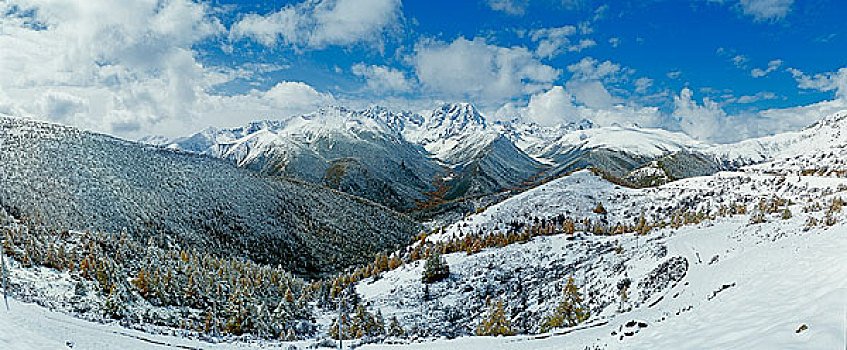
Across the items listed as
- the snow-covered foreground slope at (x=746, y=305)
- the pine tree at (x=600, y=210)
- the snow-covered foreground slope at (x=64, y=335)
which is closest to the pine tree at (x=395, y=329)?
the snow-covered foreground slope at (x=746, y=305)

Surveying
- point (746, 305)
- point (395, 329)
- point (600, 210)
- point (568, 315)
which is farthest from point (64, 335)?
Answer: point (600, 210)

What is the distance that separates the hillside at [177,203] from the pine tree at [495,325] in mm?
37985

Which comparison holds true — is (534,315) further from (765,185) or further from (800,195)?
(765,185)

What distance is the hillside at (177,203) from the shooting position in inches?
1836

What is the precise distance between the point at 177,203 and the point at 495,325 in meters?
54.1

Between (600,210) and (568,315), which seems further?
(600,210)

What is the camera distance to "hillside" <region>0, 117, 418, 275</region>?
153 feet

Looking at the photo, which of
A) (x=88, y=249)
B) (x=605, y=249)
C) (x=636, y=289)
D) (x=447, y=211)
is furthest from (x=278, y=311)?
(x=447, y=211)

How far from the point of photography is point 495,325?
26.1 m

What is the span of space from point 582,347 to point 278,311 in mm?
21110

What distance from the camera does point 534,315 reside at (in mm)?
27484

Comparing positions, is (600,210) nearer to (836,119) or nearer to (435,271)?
(435,271)

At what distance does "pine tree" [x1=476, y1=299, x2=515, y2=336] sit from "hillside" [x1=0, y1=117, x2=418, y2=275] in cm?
3798

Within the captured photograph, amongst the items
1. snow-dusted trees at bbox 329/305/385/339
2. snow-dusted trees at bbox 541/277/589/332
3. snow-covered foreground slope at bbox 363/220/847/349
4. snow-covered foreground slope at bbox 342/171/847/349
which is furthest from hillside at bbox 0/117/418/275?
snow-covered foreground slope at bbox 363/220/847/349
